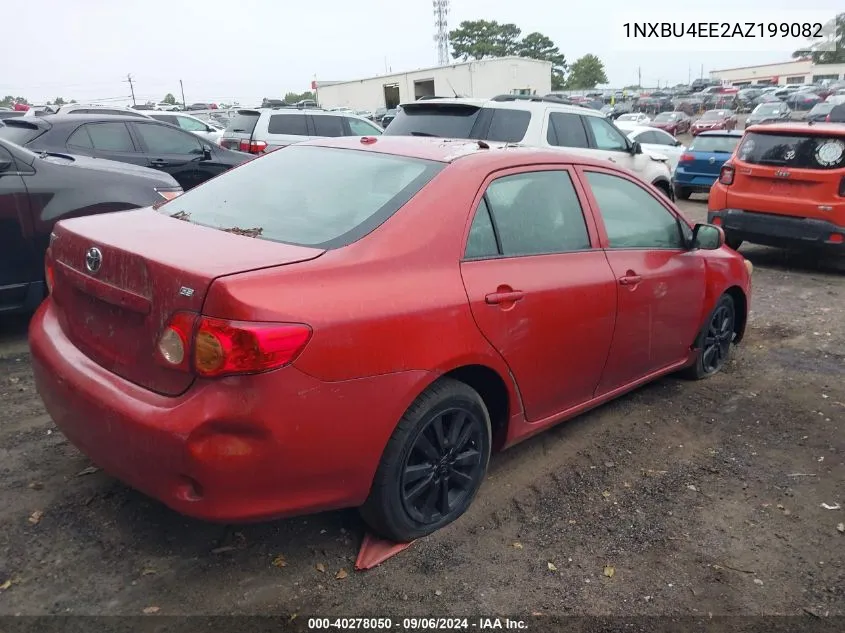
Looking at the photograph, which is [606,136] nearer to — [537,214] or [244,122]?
[244,122]

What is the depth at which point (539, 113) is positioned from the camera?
27.9 feet

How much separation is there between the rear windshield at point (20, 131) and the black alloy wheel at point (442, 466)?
264 inches

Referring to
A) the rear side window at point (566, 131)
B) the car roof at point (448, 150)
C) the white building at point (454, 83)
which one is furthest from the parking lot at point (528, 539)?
the white building at point (454, 83)

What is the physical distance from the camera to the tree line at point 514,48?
Answer: 9088cm

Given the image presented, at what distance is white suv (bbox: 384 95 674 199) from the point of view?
7883 millimetres

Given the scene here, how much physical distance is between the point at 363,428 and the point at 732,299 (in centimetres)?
341

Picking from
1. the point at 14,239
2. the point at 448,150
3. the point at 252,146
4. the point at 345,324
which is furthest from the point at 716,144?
the point at 345,324

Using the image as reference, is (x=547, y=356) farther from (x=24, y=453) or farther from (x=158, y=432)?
(x=24, y=453)

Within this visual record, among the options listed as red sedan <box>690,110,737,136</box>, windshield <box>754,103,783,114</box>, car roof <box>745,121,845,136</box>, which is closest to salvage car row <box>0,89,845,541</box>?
car roof <box>745,121,845,136</box>

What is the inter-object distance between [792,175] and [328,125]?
27.5 feet

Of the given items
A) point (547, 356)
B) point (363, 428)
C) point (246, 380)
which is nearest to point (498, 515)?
point (547, 356)

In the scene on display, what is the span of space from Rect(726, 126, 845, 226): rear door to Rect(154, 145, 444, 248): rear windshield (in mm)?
6056

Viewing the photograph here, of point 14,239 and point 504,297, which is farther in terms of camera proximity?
point 14,239

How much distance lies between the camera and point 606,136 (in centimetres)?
980
